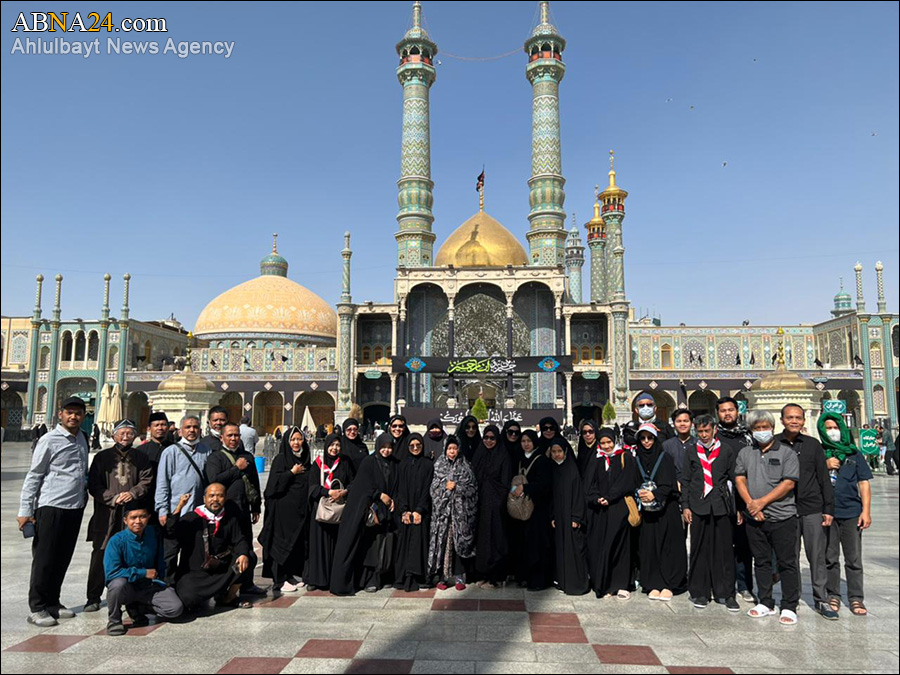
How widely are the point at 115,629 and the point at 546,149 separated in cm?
3200

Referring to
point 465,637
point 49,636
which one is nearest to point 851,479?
point 465,637

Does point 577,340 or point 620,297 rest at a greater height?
point 620,297

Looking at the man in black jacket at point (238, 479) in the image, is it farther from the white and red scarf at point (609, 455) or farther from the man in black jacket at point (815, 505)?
the man in black jacket at point (815, 505)

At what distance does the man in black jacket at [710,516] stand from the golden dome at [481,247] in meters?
28.7

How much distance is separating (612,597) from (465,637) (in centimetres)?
160

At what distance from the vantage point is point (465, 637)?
402 centimetres

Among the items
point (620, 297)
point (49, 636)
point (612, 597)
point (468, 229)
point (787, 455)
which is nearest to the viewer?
point (49, 636)

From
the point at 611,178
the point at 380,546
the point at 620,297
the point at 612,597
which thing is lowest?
the point at 612,597

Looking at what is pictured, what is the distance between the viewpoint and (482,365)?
29562 millimetres

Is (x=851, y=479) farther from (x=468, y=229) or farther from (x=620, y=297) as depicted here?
(x=468, y=229)

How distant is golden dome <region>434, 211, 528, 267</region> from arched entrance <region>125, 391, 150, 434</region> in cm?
1745

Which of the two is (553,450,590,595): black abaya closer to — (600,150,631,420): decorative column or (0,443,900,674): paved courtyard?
(0,443,900,674): paved courtyard

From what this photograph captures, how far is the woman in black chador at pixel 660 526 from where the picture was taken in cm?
511

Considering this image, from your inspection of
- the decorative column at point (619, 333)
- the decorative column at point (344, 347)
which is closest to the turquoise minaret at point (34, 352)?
the decorative column at point (344, 347)
